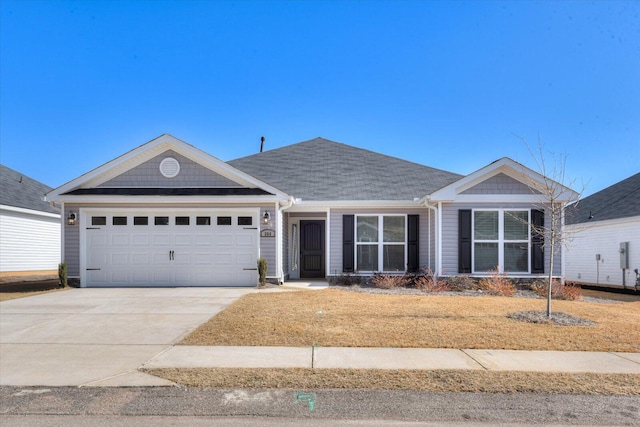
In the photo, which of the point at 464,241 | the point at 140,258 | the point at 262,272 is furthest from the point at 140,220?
the point at 464,241

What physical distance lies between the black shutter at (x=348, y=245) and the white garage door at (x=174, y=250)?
3.08m

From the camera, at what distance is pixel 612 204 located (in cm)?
1744

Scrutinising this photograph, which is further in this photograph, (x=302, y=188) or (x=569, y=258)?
A: (x=569, y=258)

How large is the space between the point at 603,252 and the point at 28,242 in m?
24.3

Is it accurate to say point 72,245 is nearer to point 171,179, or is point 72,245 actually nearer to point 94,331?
point 171,179

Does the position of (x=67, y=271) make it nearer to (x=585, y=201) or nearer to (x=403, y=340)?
(x=403, y=340)

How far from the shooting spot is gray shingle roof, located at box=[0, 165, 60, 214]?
18.2 metres

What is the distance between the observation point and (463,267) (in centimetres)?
1359

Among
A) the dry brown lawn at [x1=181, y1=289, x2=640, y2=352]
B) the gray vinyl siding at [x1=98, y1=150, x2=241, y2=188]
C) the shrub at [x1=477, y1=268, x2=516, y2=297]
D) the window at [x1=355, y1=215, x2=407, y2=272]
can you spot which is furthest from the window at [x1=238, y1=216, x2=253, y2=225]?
the shrub at [x1=477, y1=268, x2=516, y2=297]

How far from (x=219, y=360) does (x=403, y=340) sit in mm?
2855

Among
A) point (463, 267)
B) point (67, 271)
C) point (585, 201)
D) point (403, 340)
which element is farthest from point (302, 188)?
point (585, 201)

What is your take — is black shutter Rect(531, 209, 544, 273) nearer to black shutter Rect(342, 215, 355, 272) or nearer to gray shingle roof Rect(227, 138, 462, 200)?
gray shingle roof Rect(227, 138, 462, 200)

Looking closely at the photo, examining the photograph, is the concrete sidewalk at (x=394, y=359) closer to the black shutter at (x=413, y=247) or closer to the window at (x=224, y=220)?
the window at (x=224, y=220)

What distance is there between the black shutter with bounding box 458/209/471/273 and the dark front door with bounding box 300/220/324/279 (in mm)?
5317
